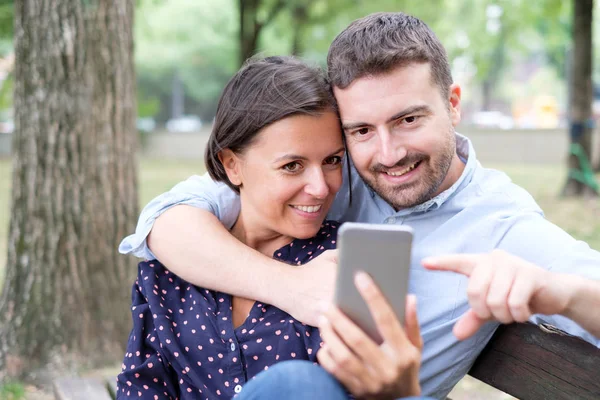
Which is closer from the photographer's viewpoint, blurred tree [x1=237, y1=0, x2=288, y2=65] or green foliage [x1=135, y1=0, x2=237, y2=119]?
blurred tree [x1=237, y1=0, x2=288, y2=65]

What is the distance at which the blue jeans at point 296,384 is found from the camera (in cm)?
161

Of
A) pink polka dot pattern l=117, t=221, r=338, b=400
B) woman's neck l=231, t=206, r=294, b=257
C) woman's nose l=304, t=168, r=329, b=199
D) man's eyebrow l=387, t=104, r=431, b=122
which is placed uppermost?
man's eyebrow l=387, t=104, r=431, b=122

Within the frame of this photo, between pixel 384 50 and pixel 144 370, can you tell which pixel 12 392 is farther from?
pixel 384 50

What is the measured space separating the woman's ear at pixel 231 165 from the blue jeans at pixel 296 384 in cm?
95

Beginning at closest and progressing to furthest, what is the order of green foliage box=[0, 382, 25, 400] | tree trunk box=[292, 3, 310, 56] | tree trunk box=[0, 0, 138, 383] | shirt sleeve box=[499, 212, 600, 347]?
shirt sleeve box=[499, 212, 600, 347]
tree trunk box=[0, 0, 138, 383]
green foliage box=[0, 382, 25, 400]
tree trunk box=[292, 3, 310, 56]

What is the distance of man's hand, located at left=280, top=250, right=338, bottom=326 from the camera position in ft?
6.66

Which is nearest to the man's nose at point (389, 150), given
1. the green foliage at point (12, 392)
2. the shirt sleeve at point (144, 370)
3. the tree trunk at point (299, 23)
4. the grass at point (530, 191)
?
the shirt sleeve at point (144, 370)

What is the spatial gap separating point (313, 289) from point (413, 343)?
0.52 metres

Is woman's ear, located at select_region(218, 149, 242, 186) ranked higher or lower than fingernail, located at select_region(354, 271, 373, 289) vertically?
lower

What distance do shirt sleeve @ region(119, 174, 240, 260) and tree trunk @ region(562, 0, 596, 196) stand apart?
8.59m

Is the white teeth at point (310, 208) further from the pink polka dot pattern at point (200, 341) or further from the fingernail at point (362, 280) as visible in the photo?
the fingernail at point (362, 280)

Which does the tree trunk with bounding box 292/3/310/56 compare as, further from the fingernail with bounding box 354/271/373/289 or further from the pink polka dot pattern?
the fingernail with bounding box 354/271/373/289

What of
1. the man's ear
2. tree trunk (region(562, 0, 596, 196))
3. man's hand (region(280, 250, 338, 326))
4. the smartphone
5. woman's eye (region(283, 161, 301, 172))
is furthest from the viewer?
tree trunk (region(562, 0, 596, 196))

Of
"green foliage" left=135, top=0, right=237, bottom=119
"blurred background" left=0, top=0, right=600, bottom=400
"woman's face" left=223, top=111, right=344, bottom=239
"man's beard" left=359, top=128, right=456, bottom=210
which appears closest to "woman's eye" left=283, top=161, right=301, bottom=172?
"woman's face" left=223, top=111, right=344, bottom=239
